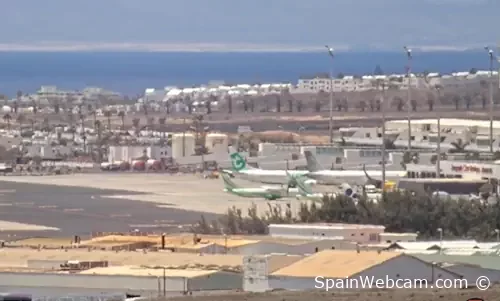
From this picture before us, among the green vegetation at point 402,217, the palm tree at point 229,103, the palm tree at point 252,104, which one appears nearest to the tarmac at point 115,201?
the green vegetation at point 402,217

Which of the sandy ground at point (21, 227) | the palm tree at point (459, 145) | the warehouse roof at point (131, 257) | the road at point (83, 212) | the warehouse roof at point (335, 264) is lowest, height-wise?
the road at point (83, 212)

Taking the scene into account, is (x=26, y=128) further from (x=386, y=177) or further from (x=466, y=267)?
(x=466, y=267)

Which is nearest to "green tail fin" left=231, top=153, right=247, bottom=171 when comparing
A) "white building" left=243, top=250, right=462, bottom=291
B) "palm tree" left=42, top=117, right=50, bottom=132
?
"palm tree" left=42, top=117, right=50, bottom=132

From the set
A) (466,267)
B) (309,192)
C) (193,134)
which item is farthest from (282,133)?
(466,267)

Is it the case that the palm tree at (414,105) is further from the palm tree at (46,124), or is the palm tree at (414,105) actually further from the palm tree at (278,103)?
the palm tree at (46,124)

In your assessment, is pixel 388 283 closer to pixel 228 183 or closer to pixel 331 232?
pixel 331 232

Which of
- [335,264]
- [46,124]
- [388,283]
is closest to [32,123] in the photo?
[46,124]
